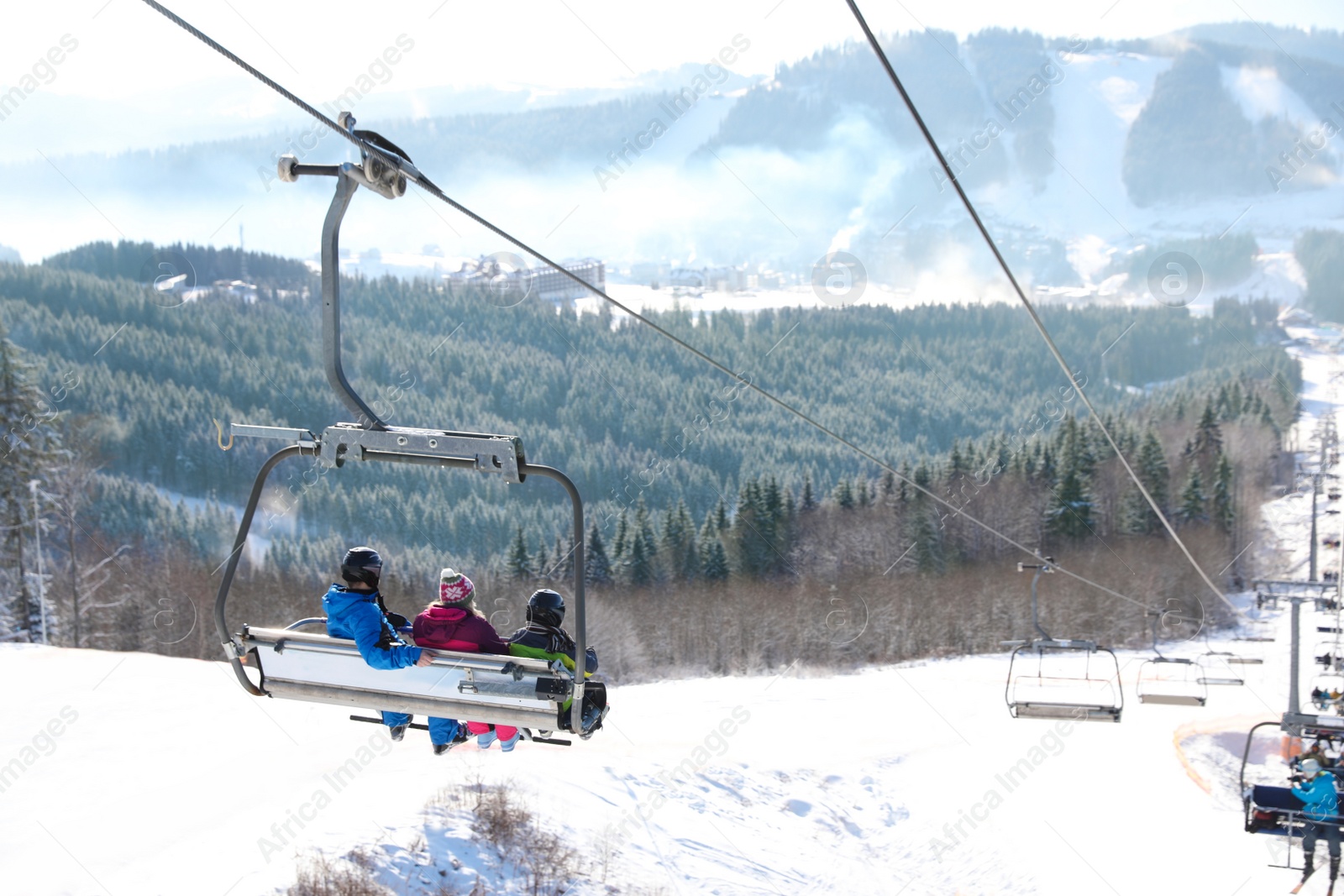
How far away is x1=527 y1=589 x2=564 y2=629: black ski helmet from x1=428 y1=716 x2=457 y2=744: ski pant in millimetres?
986

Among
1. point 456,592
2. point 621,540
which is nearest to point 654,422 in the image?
point 621,540

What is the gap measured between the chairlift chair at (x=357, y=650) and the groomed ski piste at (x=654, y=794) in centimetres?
1030

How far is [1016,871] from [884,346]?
101035mm

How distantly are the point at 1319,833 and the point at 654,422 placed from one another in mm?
89370

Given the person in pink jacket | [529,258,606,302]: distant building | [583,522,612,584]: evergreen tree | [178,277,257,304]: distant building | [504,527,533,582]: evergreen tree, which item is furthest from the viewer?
[529,258,606,302]: distant building

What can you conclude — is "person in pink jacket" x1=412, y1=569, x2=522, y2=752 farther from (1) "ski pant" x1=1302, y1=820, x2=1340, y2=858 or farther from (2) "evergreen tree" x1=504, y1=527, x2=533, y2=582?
(2) "evergreen tree" x1=504, y1=527, x2=533, y2=582

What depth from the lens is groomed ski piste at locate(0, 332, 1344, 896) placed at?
16594 mm

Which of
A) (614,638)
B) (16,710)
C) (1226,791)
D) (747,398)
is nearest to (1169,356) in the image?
(747,398)

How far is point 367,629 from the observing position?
20.1ft

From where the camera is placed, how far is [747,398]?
106125mm

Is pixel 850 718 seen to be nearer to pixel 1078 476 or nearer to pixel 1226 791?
pixel 1226 791

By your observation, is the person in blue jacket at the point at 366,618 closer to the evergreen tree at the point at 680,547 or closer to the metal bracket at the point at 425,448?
the metal bracket at the point at 425,448

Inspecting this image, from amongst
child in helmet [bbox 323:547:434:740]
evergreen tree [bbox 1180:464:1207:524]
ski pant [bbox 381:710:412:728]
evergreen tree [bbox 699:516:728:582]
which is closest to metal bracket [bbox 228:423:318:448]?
child in helmet [bbox 323:547:434:740]

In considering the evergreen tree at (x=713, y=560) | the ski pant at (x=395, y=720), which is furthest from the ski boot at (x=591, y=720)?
the evergreen tree at (x=713, y=560)
